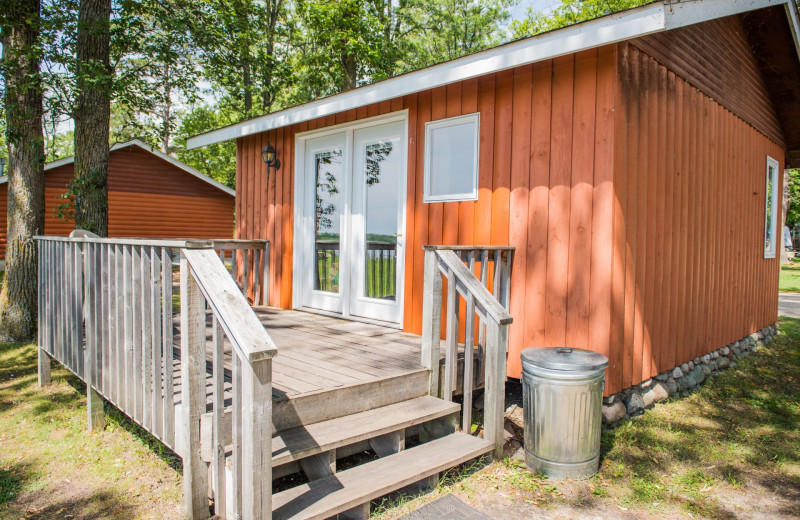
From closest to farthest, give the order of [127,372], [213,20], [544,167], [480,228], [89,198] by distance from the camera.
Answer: [127,372] < [544,167] < [480,228] < [89,198] < [213,20]

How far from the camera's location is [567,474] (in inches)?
117

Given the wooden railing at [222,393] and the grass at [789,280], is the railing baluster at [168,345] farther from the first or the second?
the grass at [789,280]

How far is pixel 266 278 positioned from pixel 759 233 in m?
6.20

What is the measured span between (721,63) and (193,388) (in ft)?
18.8

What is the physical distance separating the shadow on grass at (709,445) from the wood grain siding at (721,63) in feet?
9.10

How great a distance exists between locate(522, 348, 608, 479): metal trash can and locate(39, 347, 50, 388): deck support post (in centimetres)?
443

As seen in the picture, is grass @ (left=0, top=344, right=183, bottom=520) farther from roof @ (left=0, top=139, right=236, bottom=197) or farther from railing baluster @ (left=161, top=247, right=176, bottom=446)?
roof @ (left=0, top=139, right=236, bottom=197)

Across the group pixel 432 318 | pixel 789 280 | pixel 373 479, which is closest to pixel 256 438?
pixel 373 479

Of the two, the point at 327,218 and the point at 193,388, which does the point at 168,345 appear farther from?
the point at 327,218

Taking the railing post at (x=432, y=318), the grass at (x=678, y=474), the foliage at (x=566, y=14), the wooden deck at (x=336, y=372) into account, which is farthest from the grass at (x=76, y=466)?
the foliage at (x=566, y=14)

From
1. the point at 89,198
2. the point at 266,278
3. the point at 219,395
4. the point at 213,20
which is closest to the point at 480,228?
the point at 219,395

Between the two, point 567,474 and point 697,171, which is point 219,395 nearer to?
point 567,474

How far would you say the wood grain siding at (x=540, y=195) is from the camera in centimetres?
353

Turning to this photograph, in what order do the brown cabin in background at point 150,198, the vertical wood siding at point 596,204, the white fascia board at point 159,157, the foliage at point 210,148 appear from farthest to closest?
the foliage at point 210,148 → the brown cabin in background at point 150,198 → the white fascia board at point 159,157 → the vertical wood siding at point 596,204
